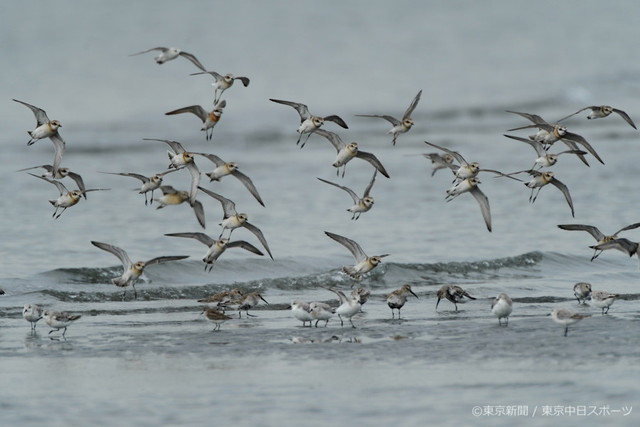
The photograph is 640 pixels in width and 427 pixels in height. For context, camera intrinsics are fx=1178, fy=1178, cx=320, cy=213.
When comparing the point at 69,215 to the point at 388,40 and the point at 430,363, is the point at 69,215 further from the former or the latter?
the point at 388,40

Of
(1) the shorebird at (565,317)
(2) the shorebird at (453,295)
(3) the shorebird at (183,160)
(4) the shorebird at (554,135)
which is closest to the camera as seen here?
(1) the shorebird at (565,317)

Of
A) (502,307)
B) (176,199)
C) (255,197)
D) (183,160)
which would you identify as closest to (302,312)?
(255,197)

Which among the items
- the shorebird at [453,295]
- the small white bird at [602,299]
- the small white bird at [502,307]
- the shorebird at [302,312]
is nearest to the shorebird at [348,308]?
the shorebird at [302,312]

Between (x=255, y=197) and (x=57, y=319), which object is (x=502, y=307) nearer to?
(x=255, y=197)

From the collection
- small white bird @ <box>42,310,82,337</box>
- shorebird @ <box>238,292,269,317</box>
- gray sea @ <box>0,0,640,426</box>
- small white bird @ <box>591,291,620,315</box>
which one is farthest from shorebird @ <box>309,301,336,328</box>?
small white bird @ <box>591,291,620,315</box>

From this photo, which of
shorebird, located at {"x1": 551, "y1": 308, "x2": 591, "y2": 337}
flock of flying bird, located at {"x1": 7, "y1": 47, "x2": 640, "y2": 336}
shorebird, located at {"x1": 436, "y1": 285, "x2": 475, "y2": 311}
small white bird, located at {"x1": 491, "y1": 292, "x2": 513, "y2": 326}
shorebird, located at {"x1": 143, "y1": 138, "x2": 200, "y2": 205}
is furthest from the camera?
shorebird, located at {"x1": 436, "y1": 285, "x2": 475, "y2": 311}

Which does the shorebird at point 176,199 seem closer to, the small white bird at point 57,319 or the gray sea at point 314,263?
the gray sea at point 314,263

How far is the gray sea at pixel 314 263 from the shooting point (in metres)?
15.1

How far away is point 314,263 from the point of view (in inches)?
1178

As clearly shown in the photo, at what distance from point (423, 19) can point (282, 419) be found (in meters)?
109

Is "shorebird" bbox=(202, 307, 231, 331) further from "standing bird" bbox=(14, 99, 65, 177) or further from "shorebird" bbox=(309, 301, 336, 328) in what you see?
"standing bird" bbox=(14, 99, 65, 177)

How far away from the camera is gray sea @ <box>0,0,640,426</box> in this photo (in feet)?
49.7

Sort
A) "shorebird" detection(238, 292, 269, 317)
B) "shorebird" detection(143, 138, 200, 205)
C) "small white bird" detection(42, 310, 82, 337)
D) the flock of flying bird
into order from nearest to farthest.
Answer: "small white bird" detection(42, 310, 82, 337) → the flock of flying bird → "shorebird" detection(238, 292, 269, 317) → "shorebird" detection(143, 138, 200, 205)

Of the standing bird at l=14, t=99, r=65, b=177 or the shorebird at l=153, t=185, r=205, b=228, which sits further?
the shorebird at l=153, t=185, r=205, b=228
